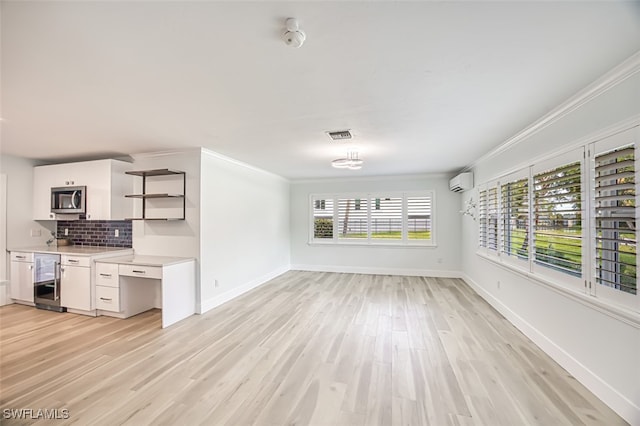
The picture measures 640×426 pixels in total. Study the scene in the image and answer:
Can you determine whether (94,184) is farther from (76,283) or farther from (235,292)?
(235,292)

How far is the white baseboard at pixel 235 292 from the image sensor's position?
14.0 feet

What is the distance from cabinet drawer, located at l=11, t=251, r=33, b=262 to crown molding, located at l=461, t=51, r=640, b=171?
720 cm

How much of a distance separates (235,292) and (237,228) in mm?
1160

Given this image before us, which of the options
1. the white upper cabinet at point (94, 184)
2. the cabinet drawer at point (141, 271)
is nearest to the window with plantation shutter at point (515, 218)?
the cabinet drawer at point (141, 271)

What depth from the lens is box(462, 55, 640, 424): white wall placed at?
1.94 meters

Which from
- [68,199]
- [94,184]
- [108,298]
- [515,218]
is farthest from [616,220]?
[68,199]

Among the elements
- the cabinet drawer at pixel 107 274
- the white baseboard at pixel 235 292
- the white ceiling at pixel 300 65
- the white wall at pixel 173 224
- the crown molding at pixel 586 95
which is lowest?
the white baseboard at pixel 235 292

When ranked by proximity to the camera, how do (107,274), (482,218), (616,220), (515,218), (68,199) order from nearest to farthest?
(616,220) < (515,218) < (107,274) < (68,199) < (482,218)

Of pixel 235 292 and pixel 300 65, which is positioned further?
pixel 235 292

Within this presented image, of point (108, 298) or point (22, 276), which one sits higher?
point (22, 276)

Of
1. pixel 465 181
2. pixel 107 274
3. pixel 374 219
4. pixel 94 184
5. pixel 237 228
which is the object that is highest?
pixel 465 181

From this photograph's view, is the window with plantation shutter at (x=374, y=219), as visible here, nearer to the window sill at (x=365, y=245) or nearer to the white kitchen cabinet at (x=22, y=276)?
the window sill at (x=365, y=245)

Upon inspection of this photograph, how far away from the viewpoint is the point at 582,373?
2.37 metres

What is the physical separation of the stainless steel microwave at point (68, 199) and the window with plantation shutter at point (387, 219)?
581cm
